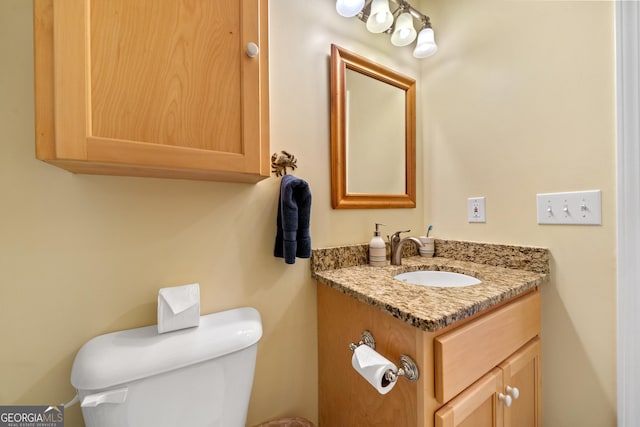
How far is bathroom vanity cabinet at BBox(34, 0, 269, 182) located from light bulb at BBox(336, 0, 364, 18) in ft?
1.55

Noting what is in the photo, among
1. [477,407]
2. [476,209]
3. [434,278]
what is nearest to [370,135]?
[476,209]

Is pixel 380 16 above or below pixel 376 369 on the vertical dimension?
above

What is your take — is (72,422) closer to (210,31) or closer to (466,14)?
(210,31)

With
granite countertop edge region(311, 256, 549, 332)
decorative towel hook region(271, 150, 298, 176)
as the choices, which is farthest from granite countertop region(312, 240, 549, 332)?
decorative towel hook region(271, 150, 298, 176)

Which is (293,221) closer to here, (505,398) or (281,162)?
(281,162)

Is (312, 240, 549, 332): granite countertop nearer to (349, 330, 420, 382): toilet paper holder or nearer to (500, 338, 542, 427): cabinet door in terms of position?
(349, 330, 420, 382): toilet paper holder

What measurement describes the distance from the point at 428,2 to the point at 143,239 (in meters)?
1.75

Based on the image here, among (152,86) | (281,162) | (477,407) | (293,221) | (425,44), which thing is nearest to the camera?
(152,86)

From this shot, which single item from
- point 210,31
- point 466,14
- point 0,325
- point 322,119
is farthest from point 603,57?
point 0,325

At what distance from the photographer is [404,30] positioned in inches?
43.9

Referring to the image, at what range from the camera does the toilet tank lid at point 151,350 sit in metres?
0.52

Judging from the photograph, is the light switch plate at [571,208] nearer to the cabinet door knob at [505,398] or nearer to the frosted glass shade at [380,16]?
the cabinet door knob at [505,398]

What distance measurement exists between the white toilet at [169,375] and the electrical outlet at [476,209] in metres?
1.04

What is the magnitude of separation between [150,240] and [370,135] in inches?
38.5
